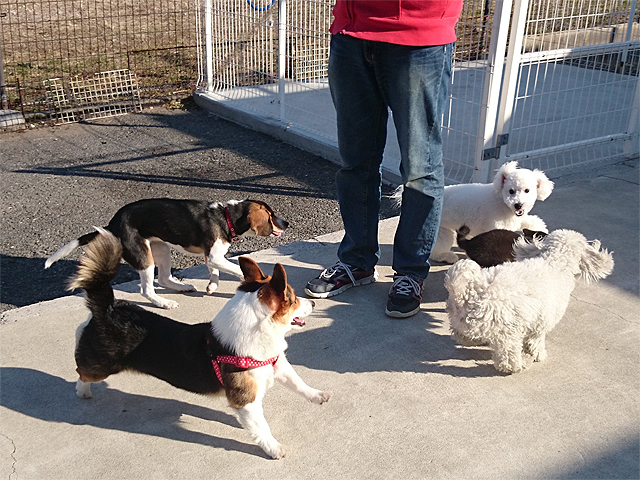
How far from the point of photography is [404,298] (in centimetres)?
360

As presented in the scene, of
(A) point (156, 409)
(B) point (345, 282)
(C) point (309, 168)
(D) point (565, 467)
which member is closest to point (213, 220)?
(B) point (345, 282)

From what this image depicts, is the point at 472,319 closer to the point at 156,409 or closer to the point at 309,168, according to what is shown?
the point at 156,409

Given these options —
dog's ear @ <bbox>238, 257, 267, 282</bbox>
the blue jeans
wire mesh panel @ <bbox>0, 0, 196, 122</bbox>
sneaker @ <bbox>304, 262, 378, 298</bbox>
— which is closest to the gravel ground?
wire mesh panel @ <bbox>0, 0, 196, 122</bbox>

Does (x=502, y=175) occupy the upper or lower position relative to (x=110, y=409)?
upper

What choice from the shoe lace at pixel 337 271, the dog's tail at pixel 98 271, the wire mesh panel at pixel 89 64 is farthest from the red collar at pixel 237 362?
the wire mesh panel at pixel 89 64

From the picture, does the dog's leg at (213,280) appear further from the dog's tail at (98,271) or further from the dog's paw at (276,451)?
the dog's paw at (276,451)

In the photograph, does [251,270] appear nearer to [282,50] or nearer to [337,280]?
[337,280]

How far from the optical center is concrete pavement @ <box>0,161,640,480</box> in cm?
255

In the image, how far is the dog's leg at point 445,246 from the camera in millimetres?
4219

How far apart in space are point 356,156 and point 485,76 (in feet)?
6.23

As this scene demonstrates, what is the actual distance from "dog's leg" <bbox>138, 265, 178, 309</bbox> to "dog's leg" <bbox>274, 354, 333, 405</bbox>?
1.21 m

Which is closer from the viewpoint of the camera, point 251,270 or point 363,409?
point 251,270

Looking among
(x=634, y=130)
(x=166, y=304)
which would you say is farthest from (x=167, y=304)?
(x=634, y=130)

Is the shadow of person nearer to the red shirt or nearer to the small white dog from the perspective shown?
the small white dog
